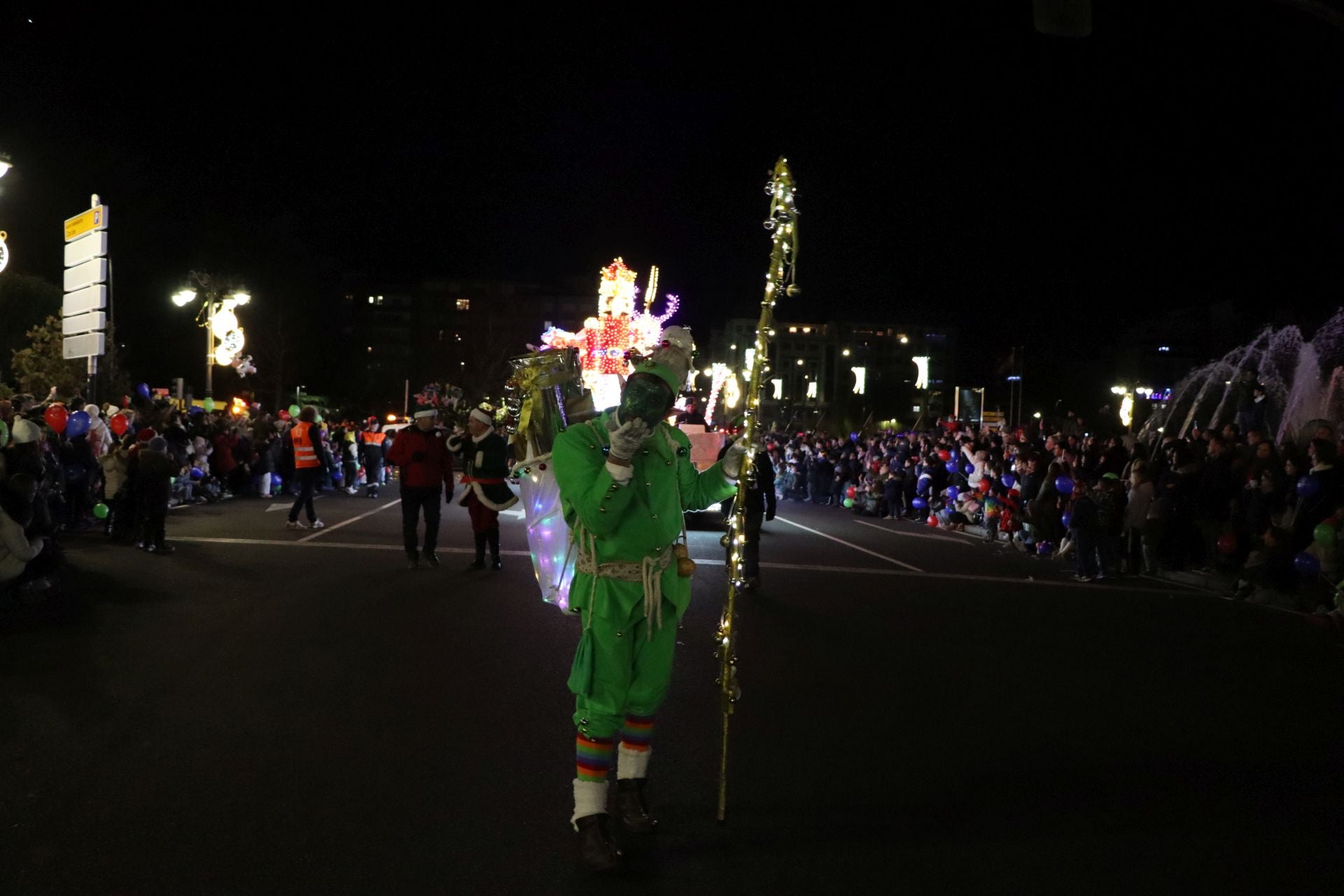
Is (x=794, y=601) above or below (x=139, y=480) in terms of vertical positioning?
below

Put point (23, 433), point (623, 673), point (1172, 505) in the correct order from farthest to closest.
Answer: point (1172, 505)
point (23, 433)
point (623, 673)

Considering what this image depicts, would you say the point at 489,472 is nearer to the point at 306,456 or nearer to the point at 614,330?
the point at 306,456

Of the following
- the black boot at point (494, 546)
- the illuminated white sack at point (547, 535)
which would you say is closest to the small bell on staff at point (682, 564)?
the illuminated white sack at point (547, 535)

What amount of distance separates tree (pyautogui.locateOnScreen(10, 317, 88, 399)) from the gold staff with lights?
25598 millimetres

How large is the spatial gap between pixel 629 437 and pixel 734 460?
3.32ft

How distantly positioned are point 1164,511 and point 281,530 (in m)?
11.4

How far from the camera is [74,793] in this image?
4812 millimetres

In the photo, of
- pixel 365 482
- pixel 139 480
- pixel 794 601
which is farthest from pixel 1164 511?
pixel 365 482

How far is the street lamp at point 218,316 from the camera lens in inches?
1044

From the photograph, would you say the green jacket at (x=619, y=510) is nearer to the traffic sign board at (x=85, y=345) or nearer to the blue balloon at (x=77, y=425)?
the blue balloon at (x=77, y=425)

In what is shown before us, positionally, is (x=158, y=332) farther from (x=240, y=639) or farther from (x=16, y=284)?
(x=240, y=639)

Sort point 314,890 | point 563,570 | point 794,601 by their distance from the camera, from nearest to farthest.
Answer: point 314,890, point 563,570, point 794,601

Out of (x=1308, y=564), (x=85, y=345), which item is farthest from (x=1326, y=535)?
(x=85, y=345)

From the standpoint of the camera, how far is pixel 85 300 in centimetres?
2081
